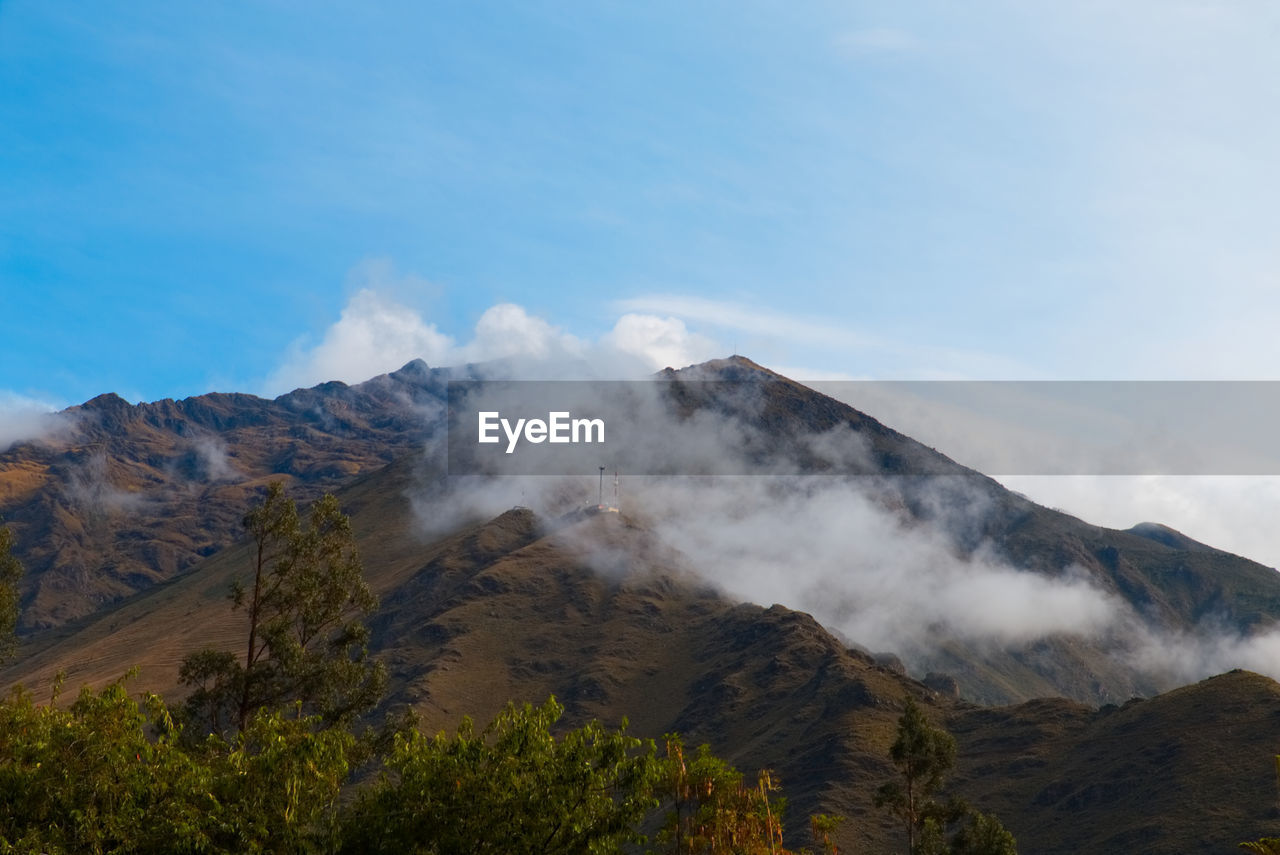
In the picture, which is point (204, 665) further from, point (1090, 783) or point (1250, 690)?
point (1250, 690)

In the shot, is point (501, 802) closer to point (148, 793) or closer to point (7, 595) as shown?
point (148, 793)

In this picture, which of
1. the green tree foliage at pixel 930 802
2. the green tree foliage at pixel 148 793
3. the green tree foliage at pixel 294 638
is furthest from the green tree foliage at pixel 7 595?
the green tree foliage at pixel 930 802

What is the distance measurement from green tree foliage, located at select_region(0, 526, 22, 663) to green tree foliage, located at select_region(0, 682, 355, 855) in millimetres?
29094

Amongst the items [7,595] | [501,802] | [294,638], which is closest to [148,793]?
[501,802]

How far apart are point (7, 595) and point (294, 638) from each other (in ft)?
56.7

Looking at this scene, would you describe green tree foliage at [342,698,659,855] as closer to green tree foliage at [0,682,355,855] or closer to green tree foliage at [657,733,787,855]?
green tree foliage at [0,682,355,855]

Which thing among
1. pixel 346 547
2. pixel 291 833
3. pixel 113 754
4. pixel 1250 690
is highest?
pixel 346 547

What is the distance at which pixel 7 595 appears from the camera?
66750mm

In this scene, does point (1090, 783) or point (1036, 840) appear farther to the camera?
point (1090, 783)

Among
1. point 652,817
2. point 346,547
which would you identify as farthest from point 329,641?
point 652,817

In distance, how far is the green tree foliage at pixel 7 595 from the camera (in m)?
66.8

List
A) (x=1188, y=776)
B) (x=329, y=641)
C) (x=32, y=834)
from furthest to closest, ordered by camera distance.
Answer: (x=1188, y=776) → (x=329, y=641) → (x=32, y=834)

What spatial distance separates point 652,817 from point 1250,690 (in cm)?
10195

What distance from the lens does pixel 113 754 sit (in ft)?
124
